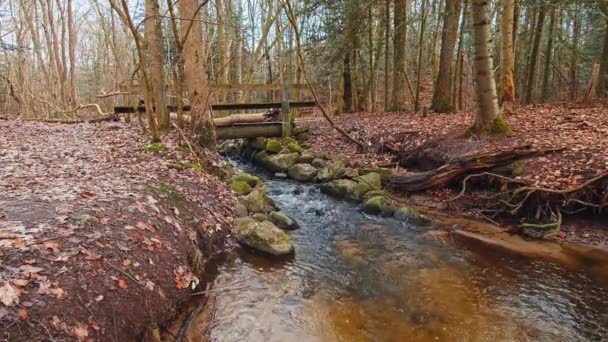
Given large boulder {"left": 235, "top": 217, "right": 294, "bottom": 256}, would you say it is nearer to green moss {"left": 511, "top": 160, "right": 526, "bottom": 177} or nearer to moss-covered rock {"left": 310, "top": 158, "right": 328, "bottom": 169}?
green moss {"left": 511, "top": 160, "right": 526, "bottom": 177}

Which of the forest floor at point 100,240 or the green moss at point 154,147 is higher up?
the green moss at point 154,147

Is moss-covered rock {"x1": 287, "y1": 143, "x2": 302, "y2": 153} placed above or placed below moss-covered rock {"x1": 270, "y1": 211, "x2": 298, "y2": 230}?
above

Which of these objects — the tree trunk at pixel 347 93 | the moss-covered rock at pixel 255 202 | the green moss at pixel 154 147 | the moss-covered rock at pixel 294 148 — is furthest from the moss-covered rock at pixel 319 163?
the tree trunk at pixel 347 93

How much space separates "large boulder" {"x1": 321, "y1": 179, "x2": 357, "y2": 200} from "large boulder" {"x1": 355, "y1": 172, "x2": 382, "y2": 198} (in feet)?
0.46

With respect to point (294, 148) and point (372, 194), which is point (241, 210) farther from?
point (294, 148)

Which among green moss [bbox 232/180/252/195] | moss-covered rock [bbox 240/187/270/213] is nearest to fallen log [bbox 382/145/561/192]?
moss-covered rock [bbox 240/187/270/213]

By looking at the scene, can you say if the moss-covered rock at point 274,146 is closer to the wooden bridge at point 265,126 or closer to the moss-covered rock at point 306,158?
the wooden bridge at point 265,126

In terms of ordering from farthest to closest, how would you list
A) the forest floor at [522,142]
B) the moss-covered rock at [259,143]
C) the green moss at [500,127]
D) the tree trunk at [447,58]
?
1. the moss-covered rock at [259,143]
2. the tree trunk at [447,58]
3. the green moss at [500,127]
4. the forest floor at [522,142]

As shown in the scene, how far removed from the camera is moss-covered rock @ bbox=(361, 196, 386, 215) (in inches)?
315

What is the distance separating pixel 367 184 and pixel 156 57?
565 cm

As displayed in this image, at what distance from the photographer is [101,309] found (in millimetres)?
3154

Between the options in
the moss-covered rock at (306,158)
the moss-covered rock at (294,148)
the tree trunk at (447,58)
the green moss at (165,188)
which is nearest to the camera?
the green moss at (165,188)

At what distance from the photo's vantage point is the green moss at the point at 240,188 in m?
7.94

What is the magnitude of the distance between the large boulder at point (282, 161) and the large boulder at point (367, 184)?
10.3 ft
